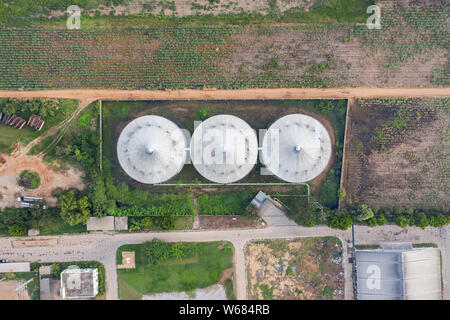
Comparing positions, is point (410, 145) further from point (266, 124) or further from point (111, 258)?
point (111, 258)

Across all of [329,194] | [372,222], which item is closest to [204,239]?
[329,194]

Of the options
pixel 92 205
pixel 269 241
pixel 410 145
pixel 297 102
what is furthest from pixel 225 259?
pixel 410 145

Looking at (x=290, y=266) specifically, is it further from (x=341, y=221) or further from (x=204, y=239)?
(x=204, y=239)

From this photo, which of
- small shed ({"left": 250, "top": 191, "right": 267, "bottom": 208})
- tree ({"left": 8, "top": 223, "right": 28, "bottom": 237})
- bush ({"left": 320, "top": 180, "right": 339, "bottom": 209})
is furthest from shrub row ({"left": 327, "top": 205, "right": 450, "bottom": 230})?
tree ({"left": 8, "top": 223, "right": 28, "bottom": 237})

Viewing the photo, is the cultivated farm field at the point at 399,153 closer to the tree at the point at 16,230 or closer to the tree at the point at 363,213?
the tree at the point at 363,213

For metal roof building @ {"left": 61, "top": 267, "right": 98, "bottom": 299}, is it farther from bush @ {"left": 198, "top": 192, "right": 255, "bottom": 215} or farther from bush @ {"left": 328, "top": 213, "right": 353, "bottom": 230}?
bush @ {"left": 328, "top": 213, "right": 353, "bottom": 230}

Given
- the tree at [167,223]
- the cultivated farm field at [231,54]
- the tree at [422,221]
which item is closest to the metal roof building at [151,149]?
the tree at [167,223]
